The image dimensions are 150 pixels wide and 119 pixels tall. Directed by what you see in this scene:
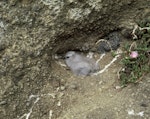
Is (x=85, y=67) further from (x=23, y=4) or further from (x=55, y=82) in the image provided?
(x=23, y=4)

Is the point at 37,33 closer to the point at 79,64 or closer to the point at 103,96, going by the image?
the point at 79,64

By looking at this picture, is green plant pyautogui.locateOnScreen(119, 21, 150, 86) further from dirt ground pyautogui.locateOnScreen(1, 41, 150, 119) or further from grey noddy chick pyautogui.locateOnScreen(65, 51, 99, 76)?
grey noddy chick pyautogui.locateOnScreen(65, 51, 99, 76)

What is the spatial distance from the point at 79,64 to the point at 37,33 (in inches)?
14.2

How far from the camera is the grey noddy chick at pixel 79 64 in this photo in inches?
101

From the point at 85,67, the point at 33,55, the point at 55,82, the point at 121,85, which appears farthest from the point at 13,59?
the point at 121,85

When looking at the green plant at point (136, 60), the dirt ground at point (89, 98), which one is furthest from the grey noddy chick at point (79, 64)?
the green plant at point (136, 60)

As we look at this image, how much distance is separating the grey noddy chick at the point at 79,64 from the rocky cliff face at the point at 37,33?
68 millimetres

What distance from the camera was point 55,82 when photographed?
2.48 meters

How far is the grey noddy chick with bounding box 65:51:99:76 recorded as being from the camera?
2559mm

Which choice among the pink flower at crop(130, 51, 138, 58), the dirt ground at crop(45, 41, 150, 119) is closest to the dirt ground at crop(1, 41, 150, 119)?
the dirt ground at crop(45, 41, 150, 119)

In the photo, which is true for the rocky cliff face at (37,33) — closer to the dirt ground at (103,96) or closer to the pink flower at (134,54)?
the dirt ground at (103,96)

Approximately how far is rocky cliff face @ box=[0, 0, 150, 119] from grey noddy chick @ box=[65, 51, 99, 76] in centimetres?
7

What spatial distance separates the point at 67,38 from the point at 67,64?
0.57 ft

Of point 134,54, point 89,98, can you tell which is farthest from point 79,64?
point 134,54
